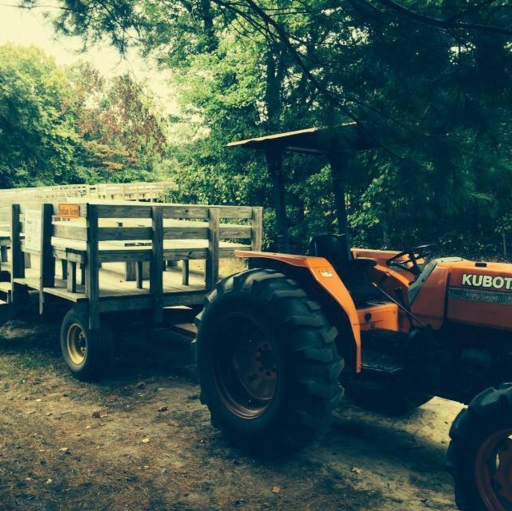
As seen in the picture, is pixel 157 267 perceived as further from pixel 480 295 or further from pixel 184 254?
pixel 480 295

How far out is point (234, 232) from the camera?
20.6ft

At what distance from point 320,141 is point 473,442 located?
2.10 m

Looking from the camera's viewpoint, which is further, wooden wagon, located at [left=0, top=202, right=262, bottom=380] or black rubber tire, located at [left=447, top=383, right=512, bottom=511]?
wooden wagon, located at [left=0, top=202, right=262, bottom=380]

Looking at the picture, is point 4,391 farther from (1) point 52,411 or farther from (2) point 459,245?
(2) point 459,245

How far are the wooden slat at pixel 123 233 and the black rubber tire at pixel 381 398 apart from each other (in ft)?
7.49

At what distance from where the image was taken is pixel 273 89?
4555mm

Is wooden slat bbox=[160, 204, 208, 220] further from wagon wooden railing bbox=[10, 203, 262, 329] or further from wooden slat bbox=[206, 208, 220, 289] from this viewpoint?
wooden slat bbox=[206, 208, 220, 289]

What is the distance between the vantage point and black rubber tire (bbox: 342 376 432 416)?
183 inches

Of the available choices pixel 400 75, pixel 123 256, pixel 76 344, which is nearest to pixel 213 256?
pixel 123 256

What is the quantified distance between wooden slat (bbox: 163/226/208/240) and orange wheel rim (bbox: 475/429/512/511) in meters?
3.62

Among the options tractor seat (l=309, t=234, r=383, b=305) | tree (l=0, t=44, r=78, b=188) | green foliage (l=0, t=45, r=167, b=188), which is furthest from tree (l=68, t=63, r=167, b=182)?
tractor seat (l=309, t=234, r=383, b=305)

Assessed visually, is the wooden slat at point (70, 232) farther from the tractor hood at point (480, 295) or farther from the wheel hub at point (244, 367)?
the tractor hood at point (480, 295)

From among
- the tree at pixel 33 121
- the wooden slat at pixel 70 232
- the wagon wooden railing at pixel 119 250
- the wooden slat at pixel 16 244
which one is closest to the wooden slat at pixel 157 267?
the wagon wooden railing at pixel 119 250

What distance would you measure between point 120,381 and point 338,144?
10.2 feet
